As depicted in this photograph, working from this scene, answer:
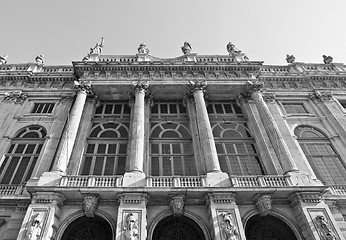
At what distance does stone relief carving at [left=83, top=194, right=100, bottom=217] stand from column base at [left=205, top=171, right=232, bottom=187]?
686 centimetres

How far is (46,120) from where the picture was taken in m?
21.2

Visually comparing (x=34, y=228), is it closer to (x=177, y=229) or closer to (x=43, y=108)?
(x=177, y=229)

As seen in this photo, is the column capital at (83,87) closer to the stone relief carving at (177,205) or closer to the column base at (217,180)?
the stone relief carving at (177,205)

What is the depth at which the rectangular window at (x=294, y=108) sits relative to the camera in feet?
77.2

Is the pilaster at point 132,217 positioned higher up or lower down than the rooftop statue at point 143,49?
lower down

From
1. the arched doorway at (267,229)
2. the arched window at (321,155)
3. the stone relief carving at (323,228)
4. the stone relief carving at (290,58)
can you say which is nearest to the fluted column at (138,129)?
the arched doorway at (267,229)

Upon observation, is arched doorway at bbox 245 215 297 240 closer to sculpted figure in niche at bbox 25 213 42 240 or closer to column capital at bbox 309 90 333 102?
sculpted figure in niche at bbox 25 213 42 240

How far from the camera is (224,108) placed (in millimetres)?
23453

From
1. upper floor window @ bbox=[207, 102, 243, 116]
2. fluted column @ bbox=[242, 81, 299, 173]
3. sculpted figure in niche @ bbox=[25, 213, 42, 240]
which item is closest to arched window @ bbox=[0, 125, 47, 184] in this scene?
sculpted figure in niche @ bbox=[25, 213, 42, 240]

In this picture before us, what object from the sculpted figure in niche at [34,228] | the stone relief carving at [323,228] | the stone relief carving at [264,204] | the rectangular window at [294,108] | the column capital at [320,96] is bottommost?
the stone relief carving at [323,228]

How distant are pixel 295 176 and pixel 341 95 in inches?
566

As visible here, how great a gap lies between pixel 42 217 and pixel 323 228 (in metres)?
15.4

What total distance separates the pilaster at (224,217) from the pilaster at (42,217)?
8747 mm

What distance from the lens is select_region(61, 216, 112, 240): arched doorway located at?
1421cm
